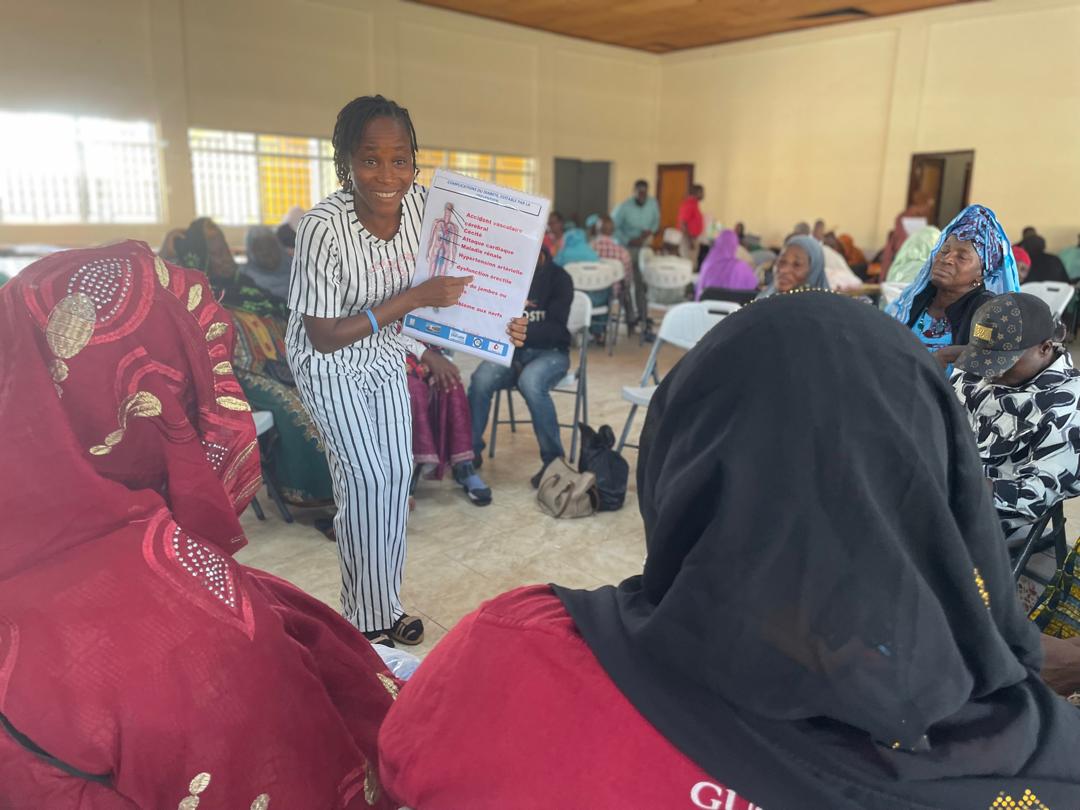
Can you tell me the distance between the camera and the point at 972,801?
25.1 inches

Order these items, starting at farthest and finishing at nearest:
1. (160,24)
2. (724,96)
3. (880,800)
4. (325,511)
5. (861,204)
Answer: (724,96), (861,204), (160,24), (325,511), (880,800)

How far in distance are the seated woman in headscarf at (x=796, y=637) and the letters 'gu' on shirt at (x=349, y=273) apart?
4.45ft

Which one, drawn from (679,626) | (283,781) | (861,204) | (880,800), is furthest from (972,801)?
(861,204)

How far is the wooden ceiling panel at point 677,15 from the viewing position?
1044 centimetres

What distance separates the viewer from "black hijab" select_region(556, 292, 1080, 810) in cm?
62

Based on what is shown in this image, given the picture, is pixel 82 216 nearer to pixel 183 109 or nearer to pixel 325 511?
pixel 183 109

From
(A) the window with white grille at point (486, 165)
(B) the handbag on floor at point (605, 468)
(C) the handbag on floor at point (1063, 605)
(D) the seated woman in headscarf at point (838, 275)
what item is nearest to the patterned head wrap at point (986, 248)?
(C) the handbag on floor at point (1063, 605)

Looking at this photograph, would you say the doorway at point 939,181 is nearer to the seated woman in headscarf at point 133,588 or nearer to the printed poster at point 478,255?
the printed poster at point 478,255

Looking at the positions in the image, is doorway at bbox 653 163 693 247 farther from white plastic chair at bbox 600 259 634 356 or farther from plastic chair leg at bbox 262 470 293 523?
plastic chair leg at bbox 262 470 293 523

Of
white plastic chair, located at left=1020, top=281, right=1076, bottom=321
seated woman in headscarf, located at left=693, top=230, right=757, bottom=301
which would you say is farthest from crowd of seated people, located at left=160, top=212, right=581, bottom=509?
white plastic chair, located at left=1020, top=281, right=1076, bottom=321

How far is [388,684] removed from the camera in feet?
3.72

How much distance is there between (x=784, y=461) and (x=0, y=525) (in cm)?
80

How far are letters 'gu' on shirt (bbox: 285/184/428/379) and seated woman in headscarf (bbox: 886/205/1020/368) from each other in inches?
73.9

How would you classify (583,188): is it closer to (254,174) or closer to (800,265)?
(254,174)
